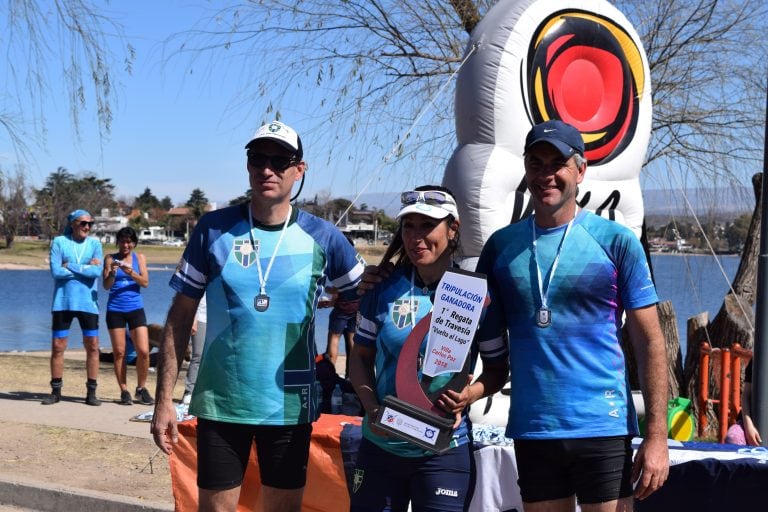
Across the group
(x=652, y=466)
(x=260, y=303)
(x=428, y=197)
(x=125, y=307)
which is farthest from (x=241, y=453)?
(x=125, y=307)

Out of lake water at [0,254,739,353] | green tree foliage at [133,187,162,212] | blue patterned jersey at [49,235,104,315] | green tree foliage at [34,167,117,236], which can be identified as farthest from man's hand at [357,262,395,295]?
green tree foliage at [133,187,162,212]

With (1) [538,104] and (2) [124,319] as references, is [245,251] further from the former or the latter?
(2) [124,319]

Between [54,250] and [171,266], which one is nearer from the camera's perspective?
[54,250]

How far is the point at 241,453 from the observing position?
3.68 metres

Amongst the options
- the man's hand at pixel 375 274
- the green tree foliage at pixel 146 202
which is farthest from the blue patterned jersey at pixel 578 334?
the green tree foliage at pixel 146 202

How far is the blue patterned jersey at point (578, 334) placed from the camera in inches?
124

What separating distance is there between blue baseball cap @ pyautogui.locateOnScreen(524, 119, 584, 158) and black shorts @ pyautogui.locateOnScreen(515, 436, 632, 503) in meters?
1.00

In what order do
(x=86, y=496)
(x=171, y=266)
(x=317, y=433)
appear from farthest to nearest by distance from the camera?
(x=171, y=266)
(x=86, y=496)
(x=317, y=433)

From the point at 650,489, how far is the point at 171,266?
225 ft

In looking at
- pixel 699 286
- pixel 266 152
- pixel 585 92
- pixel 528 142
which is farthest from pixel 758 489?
pixel 699 286

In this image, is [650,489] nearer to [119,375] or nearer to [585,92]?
[585,92]

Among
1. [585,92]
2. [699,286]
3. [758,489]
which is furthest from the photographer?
[699,286]

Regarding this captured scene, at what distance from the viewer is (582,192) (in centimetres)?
655

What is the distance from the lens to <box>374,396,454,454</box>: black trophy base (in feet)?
10.4
